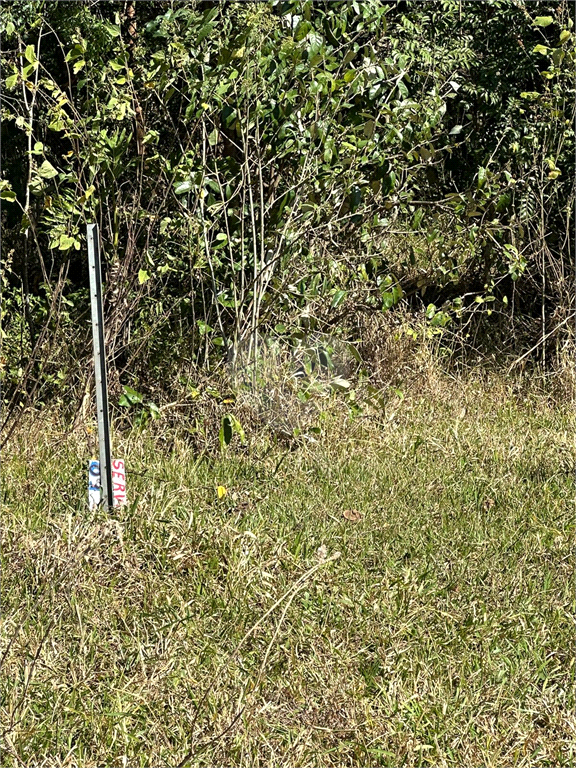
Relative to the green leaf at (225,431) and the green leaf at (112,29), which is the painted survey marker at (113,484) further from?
the green leaf at (112,29)

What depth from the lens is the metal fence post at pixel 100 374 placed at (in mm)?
3689

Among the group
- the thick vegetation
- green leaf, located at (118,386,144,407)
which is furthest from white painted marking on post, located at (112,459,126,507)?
the thick vegetation

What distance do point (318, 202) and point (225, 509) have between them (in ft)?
5.89

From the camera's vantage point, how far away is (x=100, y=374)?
12.3ft

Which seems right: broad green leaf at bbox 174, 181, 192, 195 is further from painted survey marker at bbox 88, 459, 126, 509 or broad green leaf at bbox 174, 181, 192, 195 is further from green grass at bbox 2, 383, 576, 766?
painted survey marker at bbox 88, 459, 126, 509

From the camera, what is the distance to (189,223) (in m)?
4.75

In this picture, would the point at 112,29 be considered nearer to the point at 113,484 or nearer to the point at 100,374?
the point at 100,374

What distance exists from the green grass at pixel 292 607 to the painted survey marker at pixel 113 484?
6 cm

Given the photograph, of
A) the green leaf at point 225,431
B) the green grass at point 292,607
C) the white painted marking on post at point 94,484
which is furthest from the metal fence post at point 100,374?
the green leaf at point 225,431

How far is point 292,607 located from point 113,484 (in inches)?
36.7

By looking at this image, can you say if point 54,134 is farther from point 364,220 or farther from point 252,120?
point 364,220

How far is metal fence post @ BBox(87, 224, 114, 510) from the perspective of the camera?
369 cm

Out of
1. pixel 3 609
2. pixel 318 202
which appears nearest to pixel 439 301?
pixel 318 202

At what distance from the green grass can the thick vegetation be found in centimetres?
75
